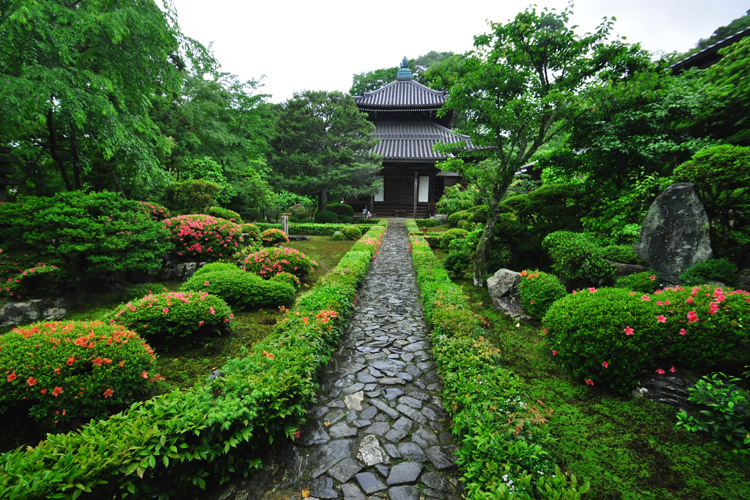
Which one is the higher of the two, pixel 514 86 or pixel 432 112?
pixel 432 112

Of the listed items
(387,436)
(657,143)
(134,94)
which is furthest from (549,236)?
(134,94)

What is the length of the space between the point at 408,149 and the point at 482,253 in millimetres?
17490

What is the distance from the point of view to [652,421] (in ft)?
9.85

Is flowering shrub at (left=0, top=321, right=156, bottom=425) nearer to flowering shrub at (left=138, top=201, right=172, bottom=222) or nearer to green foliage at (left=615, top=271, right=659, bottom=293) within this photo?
flowering shrub at (left=138, top=201, right=172, bottom=222)

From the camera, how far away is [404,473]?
2488mm

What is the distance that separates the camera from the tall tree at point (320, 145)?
58.5ft

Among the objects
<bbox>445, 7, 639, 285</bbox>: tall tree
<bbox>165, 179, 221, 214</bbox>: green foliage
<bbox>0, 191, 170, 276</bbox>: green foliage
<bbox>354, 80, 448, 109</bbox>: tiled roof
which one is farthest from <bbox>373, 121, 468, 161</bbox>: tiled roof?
<bbox>0, 191, 170, 276</bbox>: green foliage

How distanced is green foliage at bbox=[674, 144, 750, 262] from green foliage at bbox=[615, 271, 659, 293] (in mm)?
1072

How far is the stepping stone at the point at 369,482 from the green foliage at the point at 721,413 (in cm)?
302

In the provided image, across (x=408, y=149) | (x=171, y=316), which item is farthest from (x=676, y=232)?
(x=408, y=149)

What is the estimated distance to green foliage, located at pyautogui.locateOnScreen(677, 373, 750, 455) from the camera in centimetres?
266

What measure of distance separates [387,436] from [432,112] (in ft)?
86.7

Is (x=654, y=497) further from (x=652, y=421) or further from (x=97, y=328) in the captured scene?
(x=97, y=328)

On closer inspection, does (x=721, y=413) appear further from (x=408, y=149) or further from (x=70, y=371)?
(x=408, y=149)
